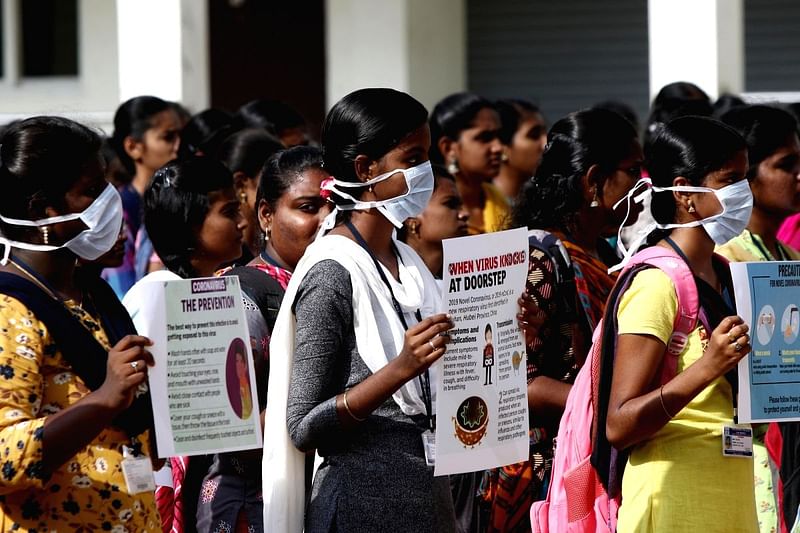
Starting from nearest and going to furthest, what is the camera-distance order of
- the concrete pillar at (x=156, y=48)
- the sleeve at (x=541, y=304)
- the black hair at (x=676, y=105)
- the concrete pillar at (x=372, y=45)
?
the sleeve at (x=541, y=304) < the black hair at (x=676, y=105) < the concrete pillar at (x=156, y=48) < the concrete pillar at (x=372, y=45)

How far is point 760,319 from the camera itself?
3.67 metres

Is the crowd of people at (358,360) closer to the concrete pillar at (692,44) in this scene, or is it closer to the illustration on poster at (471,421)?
the illustration on poster at (471,421)

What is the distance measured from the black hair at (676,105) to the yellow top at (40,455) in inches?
164

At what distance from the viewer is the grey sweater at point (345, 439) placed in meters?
3.52

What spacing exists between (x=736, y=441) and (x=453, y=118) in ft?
14.3

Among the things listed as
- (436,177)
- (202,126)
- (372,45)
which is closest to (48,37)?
(372,45)

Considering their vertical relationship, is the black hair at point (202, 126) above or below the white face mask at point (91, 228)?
above

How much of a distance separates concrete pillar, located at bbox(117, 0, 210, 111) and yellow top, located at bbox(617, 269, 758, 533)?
610cm

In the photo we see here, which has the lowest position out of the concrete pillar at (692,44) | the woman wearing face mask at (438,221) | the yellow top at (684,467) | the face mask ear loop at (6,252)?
the yellow top at (684,467)

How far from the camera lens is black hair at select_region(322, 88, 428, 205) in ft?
12.0

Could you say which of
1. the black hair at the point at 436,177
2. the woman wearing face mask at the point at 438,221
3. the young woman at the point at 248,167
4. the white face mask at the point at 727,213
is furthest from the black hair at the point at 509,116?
the white face mask at the point at 727,213

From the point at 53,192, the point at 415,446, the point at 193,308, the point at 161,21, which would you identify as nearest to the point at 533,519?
the point at 415,446

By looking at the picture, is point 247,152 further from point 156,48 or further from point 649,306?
point 156,48

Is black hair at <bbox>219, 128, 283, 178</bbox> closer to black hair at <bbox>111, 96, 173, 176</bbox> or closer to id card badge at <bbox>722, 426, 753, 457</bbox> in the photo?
black hair at <bbox>111, 96, 173, 176</bbox>
